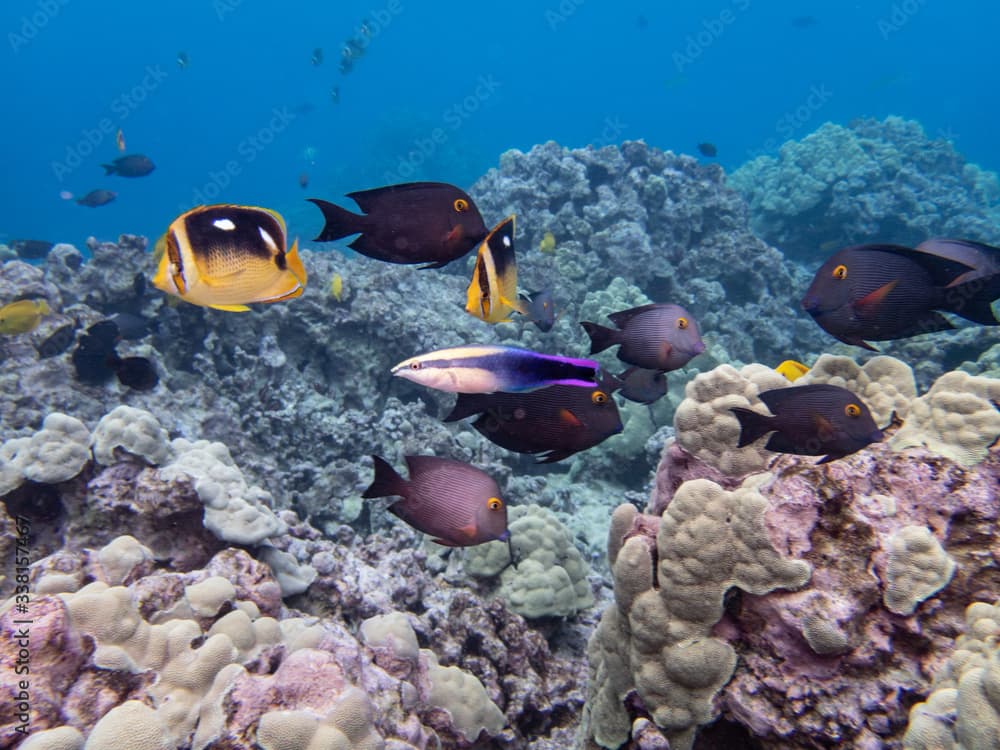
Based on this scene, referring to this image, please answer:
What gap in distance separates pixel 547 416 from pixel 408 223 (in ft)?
3.27

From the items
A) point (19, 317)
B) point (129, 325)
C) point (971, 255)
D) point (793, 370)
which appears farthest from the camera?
point (129, 325)

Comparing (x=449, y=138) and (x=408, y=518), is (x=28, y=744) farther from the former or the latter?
(x=449, y=138)

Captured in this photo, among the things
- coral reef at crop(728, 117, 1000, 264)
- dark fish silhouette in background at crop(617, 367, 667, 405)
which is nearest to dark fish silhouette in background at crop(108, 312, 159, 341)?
dark fish silhouette in background at crop(617, 367, 667, 405)

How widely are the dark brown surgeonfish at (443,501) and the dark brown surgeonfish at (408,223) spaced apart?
943mm

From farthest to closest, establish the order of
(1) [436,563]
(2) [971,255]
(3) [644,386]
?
(1) [436,563], (3) [644,386], (2) [971,255]

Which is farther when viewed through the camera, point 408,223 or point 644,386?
point 644,386

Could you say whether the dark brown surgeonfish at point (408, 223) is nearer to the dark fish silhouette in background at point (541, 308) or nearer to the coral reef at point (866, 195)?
the dark fish silhouette in background at point (541, 308)

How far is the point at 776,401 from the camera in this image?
7.20ft

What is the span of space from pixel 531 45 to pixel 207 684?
13606 centimetres

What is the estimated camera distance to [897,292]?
2.38 m

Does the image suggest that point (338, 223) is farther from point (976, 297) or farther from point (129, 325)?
point (129, 325)

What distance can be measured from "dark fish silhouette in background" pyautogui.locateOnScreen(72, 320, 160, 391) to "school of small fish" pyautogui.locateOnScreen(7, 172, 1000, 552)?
5.03 meters

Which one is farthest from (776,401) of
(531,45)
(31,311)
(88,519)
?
(531,45)

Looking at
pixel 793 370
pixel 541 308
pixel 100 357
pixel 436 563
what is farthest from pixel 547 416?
pixel 100 357
